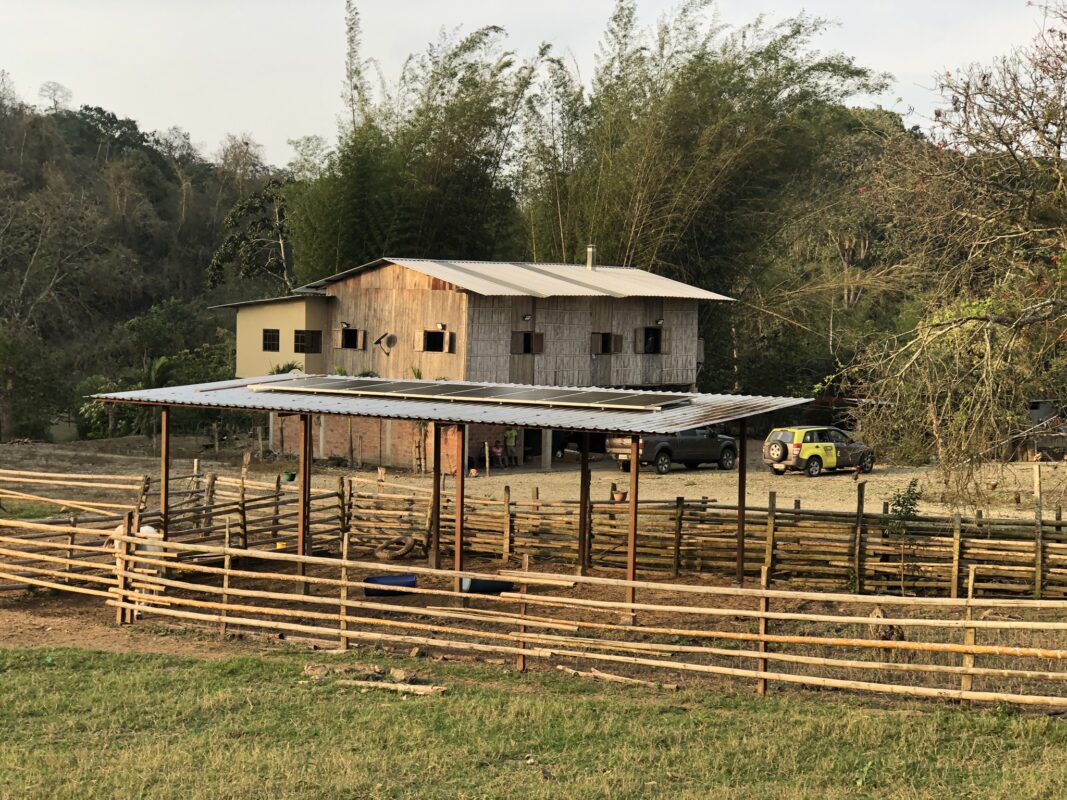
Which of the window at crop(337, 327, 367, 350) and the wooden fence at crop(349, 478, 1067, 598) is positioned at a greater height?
the window at crop(337, 327, 367, 350)

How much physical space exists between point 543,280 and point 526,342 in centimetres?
206

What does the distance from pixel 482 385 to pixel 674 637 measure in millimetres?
5808

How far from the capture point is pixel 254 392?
696 inches

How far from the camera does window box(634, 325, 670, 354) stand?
34.2 meters

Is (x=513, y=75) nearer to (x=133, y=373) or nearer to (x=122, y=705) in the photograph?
(x=133, y=373)

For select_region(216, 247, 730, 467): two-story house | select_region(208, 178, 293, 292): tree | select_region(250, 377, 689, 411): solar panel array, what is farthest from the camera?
select_region(208, 178, 293, 292): tree

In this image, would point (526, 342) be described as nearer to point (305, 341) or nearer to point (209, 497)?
point (305, 341)

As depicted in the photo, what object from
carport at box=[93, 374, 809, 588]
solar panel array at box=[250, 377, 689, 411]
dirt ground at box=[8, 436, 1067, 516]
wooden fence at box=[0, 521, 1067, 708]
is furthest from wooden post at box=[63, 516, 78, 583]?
dirt ground at box=[8, 436, 1067, 516]

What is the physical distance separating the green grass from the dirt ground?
42.2 ft

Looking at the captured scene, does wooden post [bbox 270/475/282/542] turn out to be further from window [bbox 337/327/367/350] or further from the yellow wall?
the yellow wall

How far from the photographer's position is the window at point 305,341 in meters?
32.5

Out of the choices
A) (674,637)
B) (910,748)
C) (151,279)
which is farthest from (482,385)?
(151,279)

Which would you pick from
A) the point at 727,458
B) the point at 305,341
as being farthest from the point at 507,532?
the point at 305,341

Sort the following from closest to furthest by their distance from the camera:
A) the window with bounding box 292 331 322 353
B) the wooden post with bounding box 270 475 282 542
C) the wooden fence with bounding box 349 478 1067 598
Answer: the wooden fence with bounding box 349 478 1067 598 < the wooden post with bounding box 270 475 282 542 < the window with bounding box 292 331 322 353
